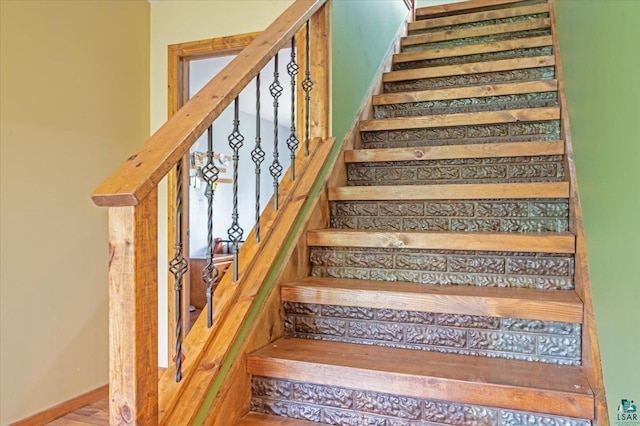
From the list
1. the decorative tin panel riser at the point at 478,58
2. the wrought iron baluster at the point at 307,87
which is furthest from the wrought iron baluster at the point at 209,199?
the decorative tin panel riser at the point at 478,58

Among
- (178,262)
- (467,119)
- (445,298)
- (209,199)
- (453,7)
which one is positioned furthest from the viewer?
(453,7)

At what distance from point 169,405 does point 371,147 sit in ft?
5.79

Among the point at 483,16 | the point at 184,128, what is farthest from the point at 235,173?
the point at 483,16

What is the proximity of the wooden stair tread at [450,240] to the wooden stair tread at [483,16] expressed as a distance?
258cm

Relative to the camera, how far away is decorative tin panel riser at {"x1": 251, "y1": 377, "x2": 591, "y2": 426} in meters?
1.20

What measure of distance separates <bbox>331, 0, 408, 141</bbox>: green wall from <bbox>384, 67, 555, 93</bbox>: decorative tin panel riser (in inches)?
8.6

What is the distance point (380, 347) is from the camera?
Result: 1533mm

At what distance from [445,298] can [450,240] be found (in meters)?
0.29

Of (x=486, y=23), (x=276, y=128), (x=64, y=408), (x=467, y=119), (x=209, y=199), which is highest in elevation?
(x=486, y=23)

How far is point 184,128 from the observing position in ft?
4.01

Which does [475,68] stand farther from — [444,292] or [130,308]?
[130,308]

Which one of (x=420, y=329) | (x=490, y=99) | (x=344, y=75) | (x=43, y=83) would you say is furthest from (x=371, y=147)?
(x=43, y=83)

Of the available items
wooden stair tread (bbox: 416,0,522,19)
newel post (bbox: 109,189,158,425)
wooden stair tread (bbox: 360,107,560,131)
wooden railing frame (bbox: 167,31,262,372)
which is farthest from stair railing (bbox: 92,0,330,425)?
wooden stair tread (bbox: 416,0,522,19)

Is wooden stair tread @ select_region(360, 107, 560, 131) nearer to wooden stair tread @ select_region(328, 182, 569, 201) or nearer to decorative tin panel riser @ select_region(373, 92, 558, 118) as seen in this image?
decorative tin panel riser @ select_region(373, 92, 558, 118)
